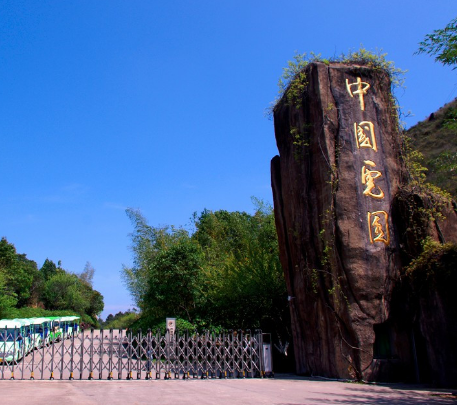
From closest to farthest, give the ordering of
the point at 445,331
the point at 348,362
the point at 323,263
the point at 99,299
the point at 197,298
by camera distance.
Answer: the point at 445,331 < the point at 348,362 < the point at 323,263 < the point at 197,298 < the point at 99,299

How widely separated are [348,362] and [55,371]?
380 inches

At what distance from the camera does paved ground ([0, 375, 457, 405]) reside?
7.49m

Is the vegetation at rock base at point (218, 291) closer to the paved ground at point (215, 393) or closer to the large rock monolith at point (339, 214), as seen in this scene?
the large rock monolith at point (339, 214)

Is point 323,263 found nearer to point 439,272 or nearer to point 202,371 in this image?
point 439,272

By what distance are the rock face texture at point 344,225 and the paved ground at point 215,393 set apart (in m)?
1.21

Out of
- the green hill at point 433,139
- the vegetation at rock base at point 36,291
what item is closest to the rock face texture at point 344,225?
the green hill at point 433,139

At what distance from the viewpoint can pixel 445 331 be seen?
1016 cm

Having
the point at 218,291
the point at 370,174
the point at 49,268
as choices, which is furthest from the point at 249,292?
the point at 49,268

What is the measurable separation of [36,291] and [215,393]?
1827 inches

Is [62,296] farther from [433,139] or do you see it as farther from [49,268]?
[433,139]

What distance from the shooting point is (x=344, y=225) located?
1152 cm

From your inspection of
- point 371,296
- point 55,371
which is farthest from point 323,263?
point 55,371

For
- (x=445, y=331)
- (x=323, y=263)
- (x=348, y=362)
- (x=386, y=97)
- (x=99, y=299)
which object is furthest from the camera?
(x=99, y=299)

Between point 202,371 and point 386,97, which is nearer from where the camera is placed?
point 202,371
